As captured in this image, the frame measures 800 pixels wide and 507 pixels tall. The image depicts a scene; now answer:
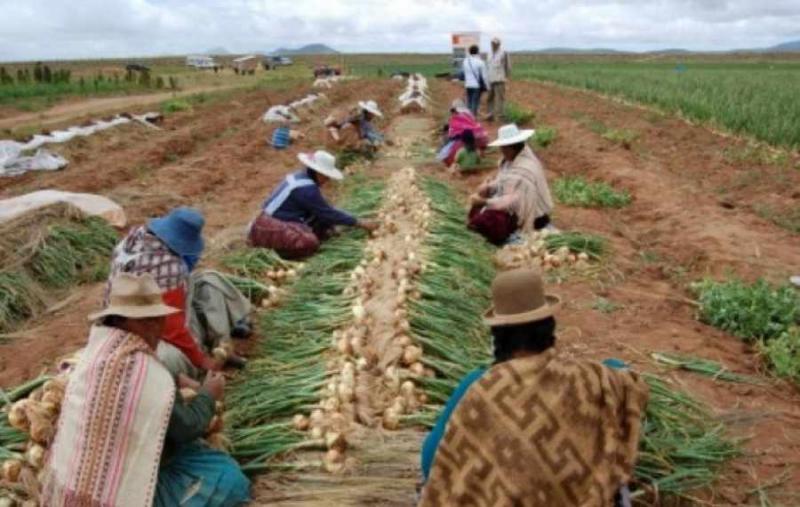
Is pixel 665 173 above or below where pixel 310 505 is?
above

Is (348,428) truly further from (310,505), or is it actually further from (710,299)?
(710,299)

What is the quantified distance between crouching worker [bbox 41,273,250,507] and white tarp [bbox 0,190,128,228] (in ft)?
15.0

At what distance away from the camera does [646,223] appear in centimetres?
721

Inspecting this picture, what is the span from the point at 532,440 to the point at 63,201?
5.88 m

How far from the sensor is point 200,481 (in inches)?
104

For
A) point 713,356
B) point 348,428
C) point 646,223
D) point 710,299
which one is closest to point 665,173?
point 646,223

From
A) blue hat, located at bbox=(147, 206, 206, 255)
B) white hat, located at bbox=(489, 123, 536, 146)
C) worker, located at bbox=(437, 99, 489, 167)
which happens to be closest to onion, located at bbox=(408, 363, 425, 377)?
blue hat, located at bbox=(147, 206, 206, 255)

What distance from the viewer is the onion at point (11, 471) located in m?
2.69

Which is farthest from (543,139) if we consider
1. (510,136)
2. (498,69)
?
(510,136)

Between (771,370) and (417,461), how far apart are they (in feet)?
6.96

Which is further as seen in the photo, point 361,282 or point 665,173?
point 665,173

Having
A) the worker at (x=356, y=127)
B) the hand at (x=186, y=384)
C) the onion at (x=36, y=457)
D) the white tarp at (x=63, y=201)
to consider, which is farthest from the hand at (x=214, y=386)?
the worker at (x=356, y=127)

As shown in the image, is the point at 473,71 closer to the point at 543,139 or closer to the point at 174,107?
the point at 543,139

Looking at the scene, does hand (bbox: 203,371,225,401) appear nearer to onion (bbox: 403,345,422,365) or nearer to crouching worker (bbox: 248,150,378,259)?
onion (bbox: 403,345,422,365)
